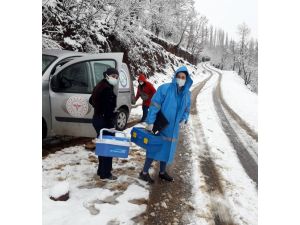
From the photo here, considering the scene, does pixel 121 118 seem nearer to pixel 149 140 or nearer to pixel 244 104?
pixel 149 140

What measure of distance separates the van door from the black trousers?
38.0 inches

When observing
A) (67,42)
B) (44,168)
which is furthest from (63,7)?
(44,168)

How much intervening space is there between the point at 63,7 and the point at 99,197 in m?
12.4

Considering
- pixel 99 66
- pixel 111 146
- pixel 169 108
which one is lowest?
pixel 111 146

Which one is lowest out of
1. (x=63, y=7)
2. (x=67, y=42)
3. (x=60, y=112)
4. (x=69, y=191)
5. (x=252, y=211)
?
(x=252, y=211)

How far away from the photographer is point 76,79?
17.7 ft

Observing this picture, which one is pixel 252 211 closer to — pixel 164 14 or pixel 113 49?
pixel 113 49

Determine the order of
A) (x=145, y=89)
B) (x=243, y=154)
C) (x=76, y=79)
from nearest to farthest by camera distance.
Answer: (x=76, y=79), (x=243, y=154), (x=145, y=89)

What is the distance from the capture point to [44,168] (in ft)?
15.8

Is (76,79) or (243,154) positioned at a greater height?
(76,79)

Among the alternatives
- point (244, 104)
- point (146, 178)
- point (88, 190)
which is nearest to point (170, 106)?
point (146, 178)

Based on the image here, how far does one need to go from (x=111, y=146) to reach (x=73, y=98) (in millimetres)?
1643

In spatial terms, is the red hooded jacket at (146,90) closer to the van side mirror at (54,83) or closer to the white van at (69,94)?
the white van at (69,94)

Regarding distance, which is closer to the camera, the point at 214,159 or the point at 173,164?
the point at 173,164
